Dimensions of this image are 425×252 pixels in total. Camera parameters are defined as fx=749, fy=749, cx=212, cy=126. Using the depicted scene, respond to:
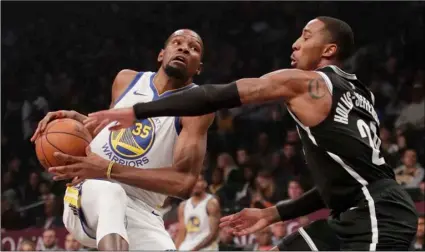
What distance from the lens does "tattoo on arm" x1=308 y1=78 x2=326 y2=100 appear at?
3.83 m

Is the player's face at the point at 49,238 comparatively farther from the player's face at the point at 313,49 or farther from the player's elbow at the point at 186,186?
the player's face at the point at 313,49

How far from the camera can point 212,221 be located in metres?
9.56

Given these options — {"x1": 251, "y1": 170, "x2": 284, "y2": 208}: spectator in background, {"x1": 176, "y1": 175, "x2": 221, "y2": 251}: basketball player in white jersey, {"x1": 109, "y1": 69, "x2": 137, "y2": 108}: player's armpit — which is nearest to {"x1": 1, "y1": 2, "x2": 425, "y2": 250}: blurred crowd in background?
{"x1": 251, "y1": 170, "x2": 284, "y2": 208}: spectator in background

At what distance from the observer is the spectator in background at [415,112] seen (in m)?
11.0

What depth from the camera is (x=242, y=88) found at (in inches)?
150

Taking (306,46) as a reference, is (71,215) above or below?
below

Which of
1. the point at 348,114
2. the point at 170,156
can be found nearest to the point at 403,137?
the point at 170,156

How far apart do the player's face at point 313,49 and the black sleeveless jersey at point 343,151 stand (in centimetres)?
25

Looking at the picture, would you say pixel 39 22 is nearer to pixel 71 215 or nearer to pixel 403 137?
pixel 403 137

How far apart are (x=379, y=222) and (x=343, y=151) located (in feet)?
1.31

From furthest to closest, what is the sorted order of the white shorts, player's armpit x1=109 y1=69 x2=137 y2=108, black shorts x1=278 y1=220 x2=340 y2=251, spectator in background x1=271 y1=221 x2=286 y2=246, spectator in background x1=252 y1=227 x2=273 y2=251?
spectator in background x1=271 y1=221 x2=286 y2=246 < spectator in background x1=252 y1=227 x2=273 y2=251 < player's armpit x1=109 y1=69 x2=137 y2=108 < the white shorts < black shorts x1=278 y1=220 x2=340 y2=251

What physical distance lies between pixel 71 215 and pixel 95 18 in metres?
9.60

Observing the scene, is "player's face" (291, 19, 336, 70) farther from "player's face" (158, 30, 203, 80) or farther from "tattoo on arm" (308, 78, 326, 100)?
"player's face" (158, 30, 203, 80)

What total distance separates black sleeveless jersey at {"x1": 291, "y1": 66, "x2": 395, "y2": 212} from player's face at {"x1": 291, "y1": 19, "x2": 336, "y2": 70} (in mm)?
254
